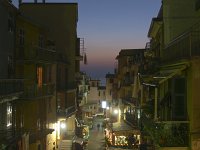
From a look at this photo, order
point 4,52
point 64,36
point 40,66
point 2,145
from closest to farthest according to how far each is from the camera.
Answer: point 2,145 < point 4,52 < point 40,66 < point 64,36

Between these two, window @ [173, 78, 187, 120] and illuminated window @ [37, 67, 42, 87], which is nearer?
window @ [173, 78, 187, 120]

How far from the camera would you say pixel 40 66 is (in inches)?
1518

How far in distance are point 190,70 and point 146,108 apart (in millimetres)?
8729

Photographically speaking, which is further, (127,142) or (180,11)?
(127,142)

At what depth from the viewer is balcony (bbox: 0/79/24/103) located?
81.9ft

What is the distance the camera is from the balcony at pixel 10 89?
25.0 meters

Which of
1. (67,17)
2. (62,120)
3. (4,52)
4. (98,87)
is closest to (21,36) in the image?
(4,52)

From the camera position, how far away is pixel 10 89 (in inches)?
1098

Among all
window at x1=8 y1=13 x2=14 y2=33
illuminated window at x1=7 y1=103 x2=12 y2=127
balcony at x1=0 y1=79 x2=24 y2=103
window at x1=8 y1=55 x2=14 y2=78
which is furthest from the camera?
window at x1=8 y1=55 x2=14 y2=78

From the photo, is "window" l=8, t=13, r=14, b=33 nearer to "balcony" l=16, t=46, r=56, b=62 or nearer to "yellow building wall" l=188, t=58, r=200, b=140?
"balcony" l=16, t=46, r=56, b=62

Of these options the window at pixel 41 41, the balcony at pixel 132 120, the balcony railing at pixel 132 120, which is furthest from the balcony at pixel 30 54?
the balcony railing at pixel 132 120

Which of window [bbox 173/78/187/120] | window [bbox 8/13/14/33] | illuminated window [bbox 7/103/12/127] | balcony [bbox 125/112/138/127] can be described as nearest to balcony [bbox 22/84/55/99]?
illuminated window [bbox 7/103/12/127]

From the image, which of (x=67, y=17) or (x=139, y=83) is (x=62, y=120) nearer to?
(x=67, y=17)

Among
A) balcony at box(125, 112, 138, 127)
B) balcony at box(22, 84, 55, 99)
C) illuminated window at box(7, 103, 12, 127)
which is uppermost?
balcony at box(22, 84, 55, 99)
